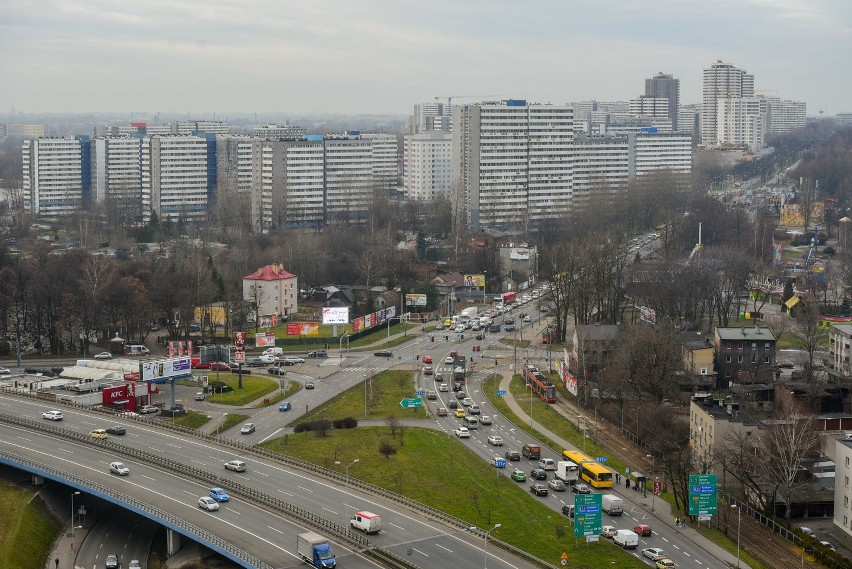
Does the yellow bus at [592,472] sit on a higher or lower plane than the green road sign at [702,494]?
lower

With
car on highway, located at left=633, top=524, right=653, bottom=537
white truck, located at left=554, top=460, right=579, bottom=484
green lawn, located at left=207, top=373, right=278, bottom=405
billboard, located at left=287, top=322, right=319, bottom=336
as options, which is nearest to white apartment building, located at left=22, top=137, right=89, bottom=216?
billboard, located at left=287, top=322, right=319, bottom=336

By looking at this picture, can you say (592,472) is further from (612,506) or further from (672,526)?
A: (672,526)

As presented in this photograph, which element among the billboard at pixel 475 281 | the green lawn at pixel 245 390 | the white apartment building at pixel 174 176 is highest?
the white apartment building at pixel 174 176

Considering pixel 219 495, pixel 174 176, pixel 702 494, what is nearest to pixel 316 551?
pixel 219 495

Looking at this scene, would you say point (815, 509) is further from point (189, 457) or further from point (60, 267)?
point (60, 267)

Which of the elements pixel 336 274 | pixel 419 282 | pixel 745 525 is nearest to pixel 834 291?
pixel 419 282

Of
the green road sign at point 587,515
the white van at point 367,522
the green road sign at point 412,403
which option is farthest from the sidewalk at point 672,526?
the white van at point 367,522

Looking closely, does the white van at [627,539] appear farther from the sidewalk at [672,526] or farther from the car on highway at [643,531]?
the sidewalk at [672,526]
